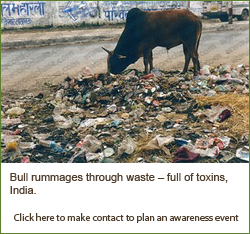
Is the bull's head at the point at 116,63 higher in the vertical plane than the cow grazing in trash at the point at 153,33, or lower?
lower

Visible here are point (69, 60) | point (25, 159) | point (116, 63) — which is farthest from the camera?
point (69, 60)

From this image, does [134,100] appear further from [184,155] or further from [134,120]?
[184,155]

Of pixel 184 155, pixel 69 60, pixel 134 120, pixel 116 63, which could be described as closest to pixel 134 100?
pixel 134 120

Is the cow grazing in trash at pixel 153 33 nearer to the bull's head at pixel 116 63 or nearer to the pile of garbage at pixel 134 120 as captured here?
the bull's head at pixel 116 63

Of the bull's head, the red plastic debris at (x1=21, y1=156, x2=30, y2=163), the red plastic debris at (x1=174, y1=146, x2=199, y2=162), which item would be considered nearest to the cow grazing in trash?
the bull's head

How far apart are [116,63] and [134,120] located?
9.43 feet

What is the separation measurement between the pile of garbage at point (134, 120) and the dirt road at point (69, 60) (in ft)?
4.25

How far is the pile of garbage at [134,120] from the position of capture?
566 cm

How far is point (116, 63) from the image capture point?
376 inches

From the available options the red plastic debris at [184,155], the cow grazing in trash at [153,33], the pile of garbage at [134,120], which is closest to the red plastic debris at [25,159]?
the pile of garbage at [134,120]

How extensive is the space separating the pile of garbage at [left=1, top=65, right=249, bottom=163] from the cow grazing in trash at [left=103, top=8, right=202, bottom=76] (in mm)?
→ 476

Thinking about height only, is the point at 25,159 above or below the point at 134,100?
below

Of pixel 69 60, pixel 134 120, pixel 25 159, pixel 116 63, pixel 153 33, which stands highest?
pixel 153 33

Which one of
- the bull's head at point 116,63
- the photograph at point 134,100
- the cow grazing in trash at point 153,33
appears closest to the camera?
the photograph at point 134,100
